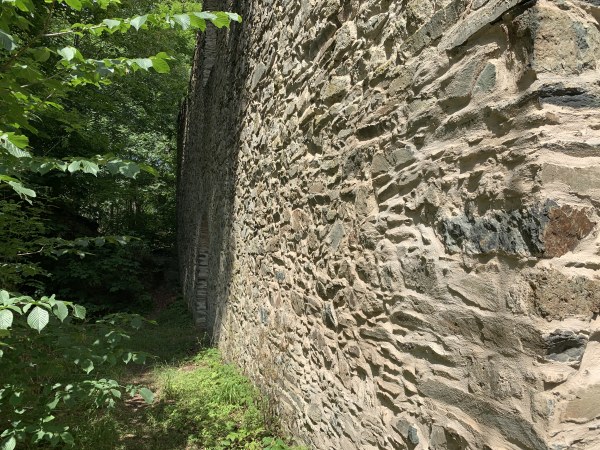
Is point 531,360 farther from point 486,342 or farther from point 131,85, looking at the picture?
point 131,85

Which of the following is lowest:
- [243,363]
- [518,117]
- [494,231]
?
[243,363]

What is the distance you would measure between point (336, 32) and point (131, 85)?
1057cm

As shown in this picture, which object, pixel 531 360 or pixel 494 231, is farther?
pixel 494 231

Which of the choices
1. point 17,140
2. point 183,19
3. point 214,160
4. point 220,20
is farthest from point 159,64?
point 214,160

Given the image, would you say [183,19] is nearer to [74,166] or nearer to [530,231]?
[74,166]

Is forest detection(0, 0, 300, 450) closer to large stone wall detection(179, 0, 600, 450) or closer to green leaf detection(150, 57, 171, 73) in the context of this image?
green leaf detection(150, 57, 171, 73)

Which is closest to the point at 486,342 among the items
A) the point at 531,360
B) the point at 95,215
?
the point at 531,360

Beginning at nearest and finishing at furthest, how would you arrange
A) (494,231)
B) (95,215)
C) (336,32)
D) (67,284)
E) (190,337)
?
1. (494,231)
2. (336,32)
3. (190,337)
4. (67,284)
5. (95,215)

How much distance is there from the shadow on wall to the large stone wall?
1.95 m

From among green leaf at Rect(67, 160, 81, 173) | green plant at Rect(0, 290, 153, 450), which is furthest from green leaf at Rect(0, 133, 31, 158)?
green plant at Rect(0, 290, 153, 450)

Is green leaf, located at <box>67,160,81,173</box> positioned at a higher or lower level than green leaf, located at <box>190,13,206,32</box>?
lower

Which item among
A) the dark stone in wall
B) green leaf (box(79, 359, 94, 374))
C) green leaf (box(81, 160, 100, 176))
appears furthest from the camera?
green leaf (box(79, 359, 94, 374))

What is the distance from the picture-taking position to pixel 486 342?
4.82ft

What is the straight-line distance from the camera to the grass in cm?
327
